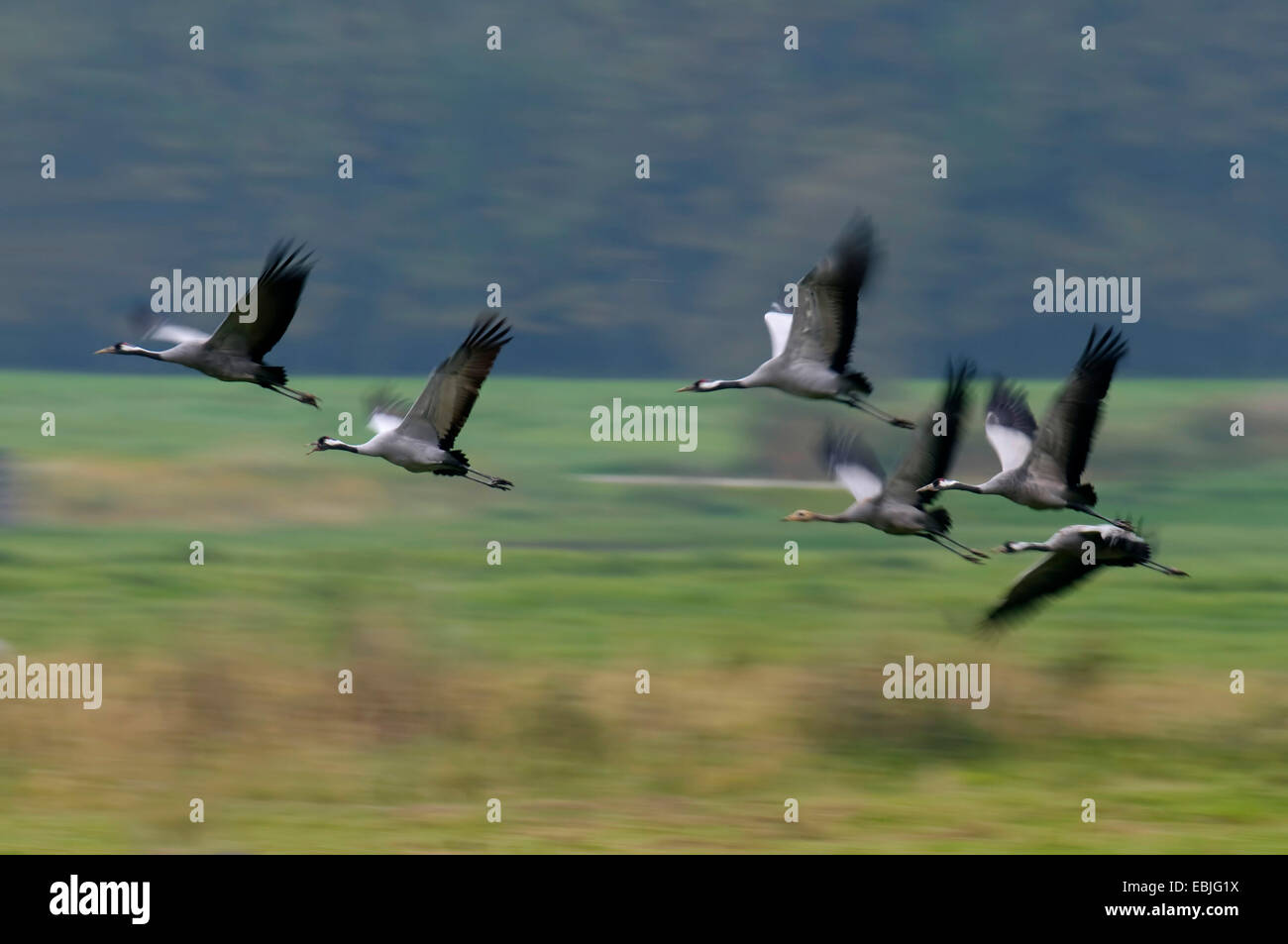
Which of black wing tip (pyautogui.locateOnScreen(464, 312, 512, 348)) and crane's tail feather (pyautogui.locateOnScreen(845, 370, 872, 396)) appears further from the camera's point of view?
crane's tail feather (pyautogui.locateOnScreen(845, 370, 872, 396))

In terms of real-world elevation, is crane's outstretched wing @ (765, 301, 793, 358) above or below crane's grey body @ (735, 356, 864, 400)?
above

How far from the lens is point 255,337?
38.6 ft

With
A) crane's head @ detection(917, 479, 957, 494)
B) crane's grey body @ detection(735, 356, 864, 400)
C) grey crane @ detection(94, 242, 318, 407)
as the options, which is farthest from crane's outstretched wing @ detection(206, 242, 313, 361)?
crane's head @ detection(917, 479, 957, 494)

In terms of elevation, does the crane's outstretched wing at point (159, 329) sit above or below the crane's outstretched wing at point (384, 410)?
above

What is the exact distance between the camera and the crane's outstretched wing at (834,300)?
11.2 meters

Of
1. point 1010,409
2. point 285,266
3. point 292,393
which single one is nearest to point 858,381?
point 1010,409

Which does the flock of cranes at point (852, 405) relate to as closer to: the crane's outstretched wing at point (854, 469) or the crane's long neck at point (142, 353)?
the crane's outstretched wing at point (854, 469)

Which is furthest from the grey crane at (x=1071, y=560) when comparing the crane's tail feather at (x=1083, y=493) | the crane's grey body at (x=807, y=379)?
the crane's grey body at (x=807, y=379)

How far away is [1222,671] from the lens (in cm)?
1908

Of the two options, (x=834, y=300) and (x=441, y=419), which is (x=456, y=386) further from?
(x=834, y=300)

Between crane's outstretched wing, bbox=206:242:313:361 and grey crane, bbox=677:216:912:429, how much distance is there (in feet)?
9.36

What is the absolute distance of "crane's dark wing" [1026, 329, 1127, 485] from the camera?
11.0 metres

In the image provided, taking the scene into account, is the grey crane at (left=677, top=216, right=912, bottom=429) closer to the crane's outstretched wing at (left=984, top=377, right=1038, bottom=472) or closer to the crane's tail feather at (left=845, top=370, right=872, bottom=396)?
the crane's tail feather at (left=845, top=370, right=872, bottom=396)

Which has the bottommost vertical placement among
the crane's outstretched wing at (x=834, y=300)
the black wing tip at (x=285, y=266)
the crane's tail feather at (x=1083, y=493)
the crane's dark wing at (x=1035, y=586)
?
the crane's dark wing at (x=1035, y=586)
